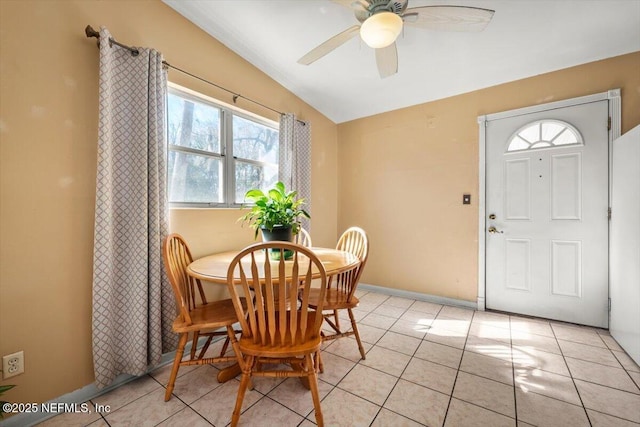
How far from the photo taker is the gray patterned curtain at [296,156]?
2.73 metres

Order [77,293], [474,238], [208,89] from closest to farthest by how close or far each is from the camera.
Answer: [77,293]
[208,89]
[474,238]

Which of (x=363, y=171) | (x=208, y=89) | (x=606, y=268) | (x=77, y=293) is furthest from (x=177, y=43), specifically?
(x=606, y=268)

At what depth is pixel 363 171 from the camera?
3594 mm

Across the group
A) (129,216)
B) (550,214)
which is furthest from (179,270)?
(550,214)

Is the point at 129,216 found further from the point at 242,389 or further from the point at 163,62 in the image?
the point at 242,389

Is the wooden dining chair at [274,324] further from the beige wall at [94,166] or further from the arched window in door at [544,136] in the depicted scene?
the arched window in door at [544,136]

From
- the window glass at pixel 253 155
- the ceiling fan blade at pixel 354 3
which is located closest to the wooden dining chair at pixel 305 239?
the window glass at pixel 253 155

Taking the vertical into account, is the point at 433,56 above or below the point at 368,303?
above

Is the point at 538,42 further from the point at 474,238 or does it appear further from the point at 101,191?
the point at 101,191

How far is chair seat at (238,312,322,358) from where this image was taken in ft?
Answer: 3.92

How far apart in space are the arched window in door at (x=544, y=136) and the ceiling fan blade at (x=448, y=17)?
1.62 meters

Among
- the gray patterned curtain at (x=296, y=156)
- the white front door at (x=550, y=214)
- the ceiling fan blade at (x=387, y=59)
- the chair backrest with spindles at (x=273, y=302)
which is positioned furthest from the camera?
the gray patterned curtain at (x=296, y=156)

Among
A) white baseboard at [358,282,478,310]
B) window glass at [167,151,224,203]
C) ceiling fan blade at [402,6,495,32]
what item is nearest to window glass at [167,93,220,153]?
window glass at [167,151,224,203]

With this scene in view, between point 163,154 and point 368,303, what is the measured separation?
253cm
